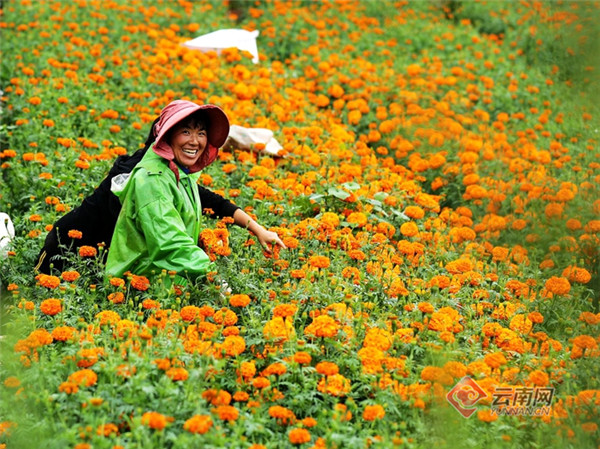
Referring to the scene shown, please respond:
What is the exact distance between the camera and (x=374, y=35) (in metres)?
9.66

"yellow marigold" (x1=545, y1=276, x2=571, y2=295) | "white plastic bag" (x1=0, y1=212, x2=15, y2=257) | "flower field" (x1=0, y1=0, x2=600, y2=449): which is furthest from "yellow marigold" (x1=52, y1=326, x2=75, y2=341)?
"yellow marigold" (x1=545, y1=276, x2=571, y2=295)

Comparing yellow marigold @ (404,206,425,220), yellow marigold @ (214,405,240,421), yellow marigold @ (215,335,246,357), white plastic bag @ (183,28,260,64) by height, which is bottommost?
yellow marigold @ (404,206,425,220)

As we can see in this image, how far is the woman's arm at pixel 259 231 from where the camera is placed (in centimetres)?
389

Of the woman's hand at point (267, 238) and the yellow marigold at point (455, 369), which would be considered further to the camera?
the woman's hand at point (267, 238)

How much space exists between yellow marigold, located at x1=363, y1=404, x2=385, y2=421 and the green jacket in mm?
1200

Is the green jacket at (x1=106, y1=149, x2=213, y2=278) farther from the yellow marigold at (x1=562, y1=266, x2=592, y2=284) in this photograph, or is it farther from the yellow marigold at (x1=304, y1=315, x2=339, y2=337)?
the yellow marigold at (x1=562, y1=266, x2=592, y2=284)

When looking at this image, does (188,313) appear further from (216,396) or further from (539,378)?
(539,378)

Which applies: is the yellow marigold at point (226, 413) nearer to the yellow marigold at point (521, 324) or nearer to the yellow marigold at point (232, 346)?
the yellow marigold at point (232, 346)

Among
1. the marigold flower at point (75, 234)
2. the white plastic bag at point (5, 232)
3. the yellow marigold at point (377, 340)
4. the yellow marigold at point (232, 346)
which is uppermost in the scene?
the marigold flower at point (75, 234)

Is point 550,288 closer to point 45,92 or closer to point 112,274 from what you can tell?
point 112,274

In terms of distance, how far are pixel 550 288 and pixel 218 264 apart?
1.79 m

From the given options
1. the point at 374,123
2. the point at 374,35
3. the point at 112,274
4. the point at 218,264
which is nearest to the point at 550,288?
the point at 218,264

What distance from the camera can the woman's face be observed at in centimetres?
378

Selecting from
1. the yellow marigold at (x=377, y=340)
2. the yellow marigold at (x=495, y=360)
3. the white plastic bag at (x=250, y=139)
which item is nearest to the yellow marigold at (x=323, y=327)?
the yellow marigold at (x=377, y=340)
